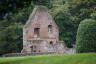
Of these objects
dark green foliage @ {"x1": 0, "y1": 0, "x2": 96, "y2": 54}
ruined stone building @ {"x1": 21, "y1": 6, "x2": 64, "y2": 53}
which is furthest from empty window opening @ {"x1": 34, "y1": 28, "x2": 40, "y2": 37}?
dark green foliage @ {"x1": 0, "y1": 0, "x2": 96, "y2": 54}

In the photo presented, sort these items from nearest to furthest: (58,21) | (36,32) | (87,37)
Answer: (87,37)
(36,32)
(58,21)

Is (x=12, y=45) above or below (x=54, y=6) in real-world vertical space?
below

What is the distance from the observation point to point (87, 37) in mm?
23141

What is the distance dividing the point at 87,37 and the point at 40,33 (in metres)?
17.1

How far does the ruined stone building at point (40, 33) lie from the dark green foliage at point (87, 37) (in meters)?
12.4

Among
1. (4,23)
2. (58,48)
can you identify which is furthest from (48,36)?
(4,23)

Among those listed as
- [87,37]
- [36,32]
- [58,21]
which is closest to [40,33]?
[36,32]

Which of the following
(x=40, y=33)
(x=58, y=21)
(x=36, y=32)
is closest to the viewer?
(x=40, y=33)

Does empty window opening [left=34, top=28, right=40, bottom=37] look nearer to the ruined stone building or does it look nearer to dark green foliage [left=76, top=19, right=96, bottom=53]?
the ruined stone building

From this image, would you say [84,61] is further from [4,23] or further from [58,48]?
[4,23]

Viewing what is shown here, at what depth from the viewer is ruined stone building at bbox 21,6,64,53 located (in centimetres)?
3666

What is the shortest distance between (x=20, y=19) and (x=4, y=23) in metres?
4.47

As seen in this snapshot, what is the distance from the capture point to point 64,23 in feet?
163

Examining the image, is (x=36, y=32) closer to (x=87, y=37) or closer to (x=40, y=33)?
(x=40, y=33)
